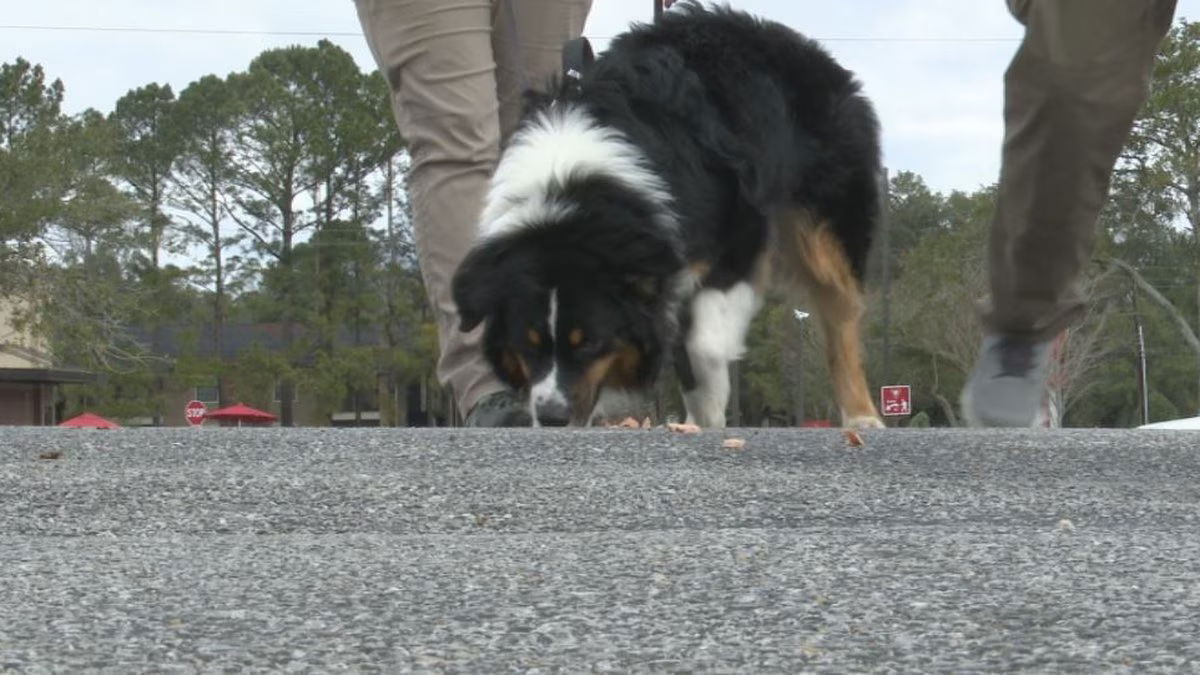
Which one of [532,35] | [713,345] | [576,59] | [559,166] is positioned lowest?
[713,345]

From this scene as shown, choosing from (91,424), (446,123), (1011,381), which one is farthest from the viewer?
(91,424)

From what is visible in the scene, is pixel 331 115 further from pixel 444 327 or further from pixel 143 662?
pixel 143 662

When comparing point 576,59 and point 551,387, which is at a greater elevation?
point 576,59

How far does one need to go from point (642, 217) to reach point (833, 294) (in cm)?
168

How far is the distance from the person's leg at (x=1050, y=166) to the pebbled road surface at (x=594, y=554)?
11.3 inches

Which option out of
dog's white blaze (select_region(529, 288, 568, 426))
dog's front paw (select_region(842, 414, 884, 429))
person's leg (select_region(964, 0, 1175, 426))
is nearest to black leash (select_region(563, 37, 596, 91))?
dog's white blaze (select_region(529, 288, 568, 426))

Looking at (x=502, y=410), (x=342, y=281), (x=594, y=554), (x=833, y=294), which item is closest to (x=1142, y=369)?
(x=342, y=281)

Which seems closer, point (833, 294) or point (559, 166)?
point (559, 166)

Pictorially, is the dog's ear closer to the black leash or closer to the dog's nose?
the dog's nose

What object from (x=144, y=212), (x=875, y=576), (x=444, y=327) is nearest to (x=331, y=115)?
(x=144, y=212)

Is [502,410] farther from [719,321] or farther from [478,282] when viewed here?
[719,321]

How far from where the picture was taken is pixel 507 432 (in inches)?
204

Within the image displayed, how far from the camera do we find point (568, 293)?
5711 millimetres

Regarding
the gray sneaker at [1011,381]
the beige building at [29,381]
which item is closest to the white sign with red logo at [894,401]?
the beige building at [29,381]
